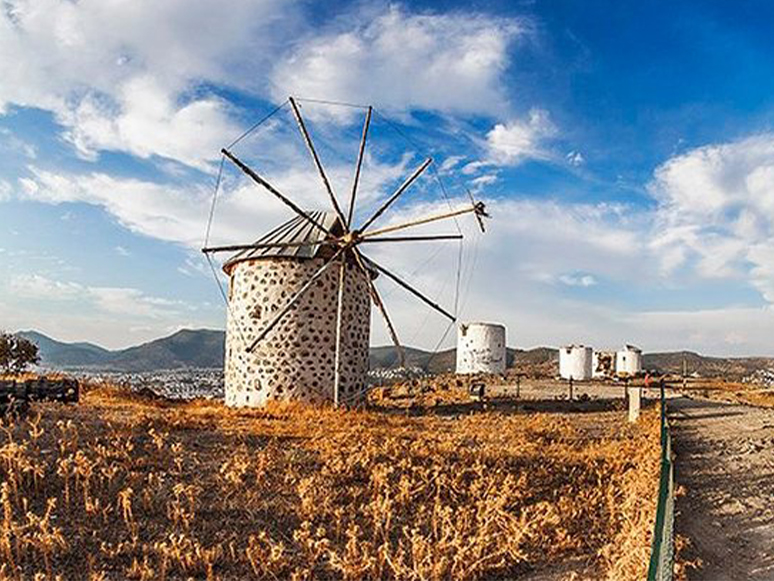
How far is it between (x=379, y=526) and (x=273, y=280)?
37.2 ft

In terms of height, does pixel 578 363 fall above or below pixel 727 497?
above

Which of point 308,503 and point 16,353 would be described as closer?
point 308,503

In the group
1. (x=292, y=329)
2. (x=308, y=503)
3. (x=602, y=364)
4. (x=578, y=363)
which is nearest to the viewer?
(x=308, y=503)

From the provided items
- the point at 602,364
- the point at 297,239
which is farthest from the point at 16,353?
the point at 602,364

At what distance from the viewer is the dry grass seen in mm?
6914

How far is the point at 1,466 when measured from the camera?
918 centimetres

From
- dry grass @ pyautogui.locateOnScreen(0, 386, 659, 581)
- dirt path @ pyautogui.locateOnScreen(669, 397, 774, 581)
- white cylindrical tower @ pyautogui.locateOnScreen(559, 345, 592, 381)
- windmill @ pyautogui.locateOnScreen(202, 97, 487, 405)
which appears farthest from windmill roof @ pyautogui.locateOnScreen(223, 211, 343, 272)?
white cylindrical tower @ pyautogui.locateOnScreen(559, 345, 592, 381)

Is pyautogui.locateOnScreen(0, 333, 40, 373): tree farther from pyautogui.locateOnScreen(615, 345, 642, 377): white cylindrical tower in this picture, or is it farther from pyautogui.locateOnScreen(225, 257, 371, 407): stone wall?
pyautogui.locateOnScreen(615, 345, 642, 377): white cylindrical tower

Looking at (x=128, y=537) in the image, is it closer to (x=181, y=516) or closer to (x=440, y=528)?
(x=181, y=516)

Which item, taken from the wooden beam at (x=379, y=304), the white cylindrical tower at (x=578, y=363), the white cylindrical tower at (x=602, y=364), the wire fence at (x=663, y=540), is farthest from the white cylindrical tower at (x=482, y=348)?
the wire fence at (x=663, y=540)

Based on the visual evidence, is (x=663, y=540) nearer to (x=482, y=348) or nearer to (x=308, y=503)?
(x=308, y=503)

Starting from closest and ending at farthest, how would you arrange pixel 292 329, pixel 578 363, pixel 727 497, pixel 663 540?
pixel 663 540 → pixel 727 497 → pixel 292 329 → pixel 578 363

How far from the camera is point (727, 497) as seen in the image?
938 cm

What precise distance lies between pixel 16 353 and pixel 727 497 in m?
26.3
